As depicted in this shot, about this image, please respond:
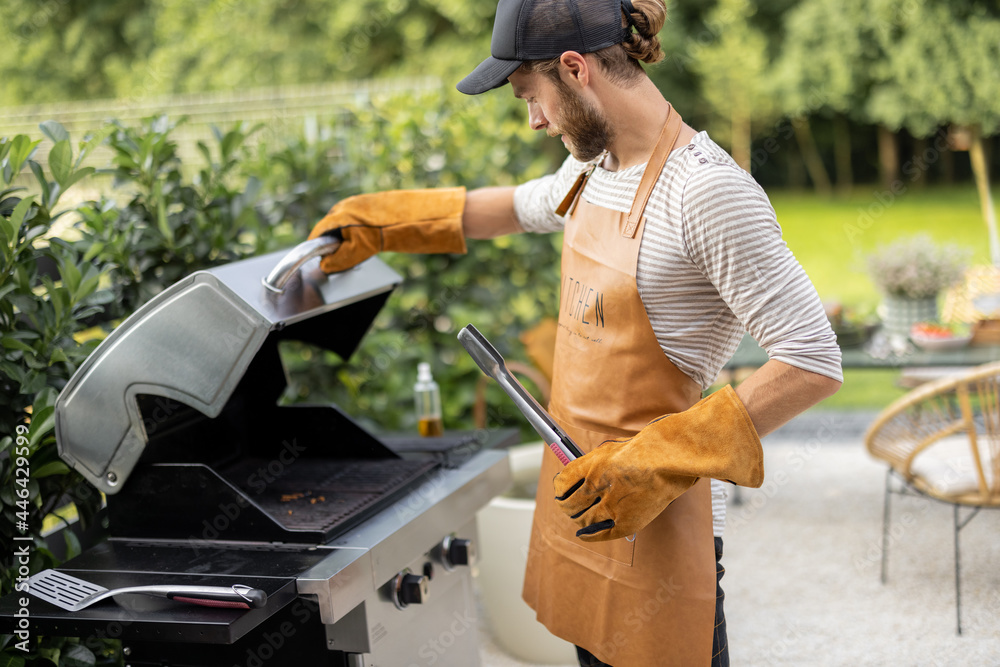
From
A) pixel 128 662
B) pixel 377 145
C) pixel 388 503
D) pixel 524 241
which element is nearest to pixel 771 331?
pixel 388 503

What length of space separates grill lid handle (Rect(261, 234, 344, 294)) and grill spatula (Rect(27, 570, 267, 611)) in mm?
538

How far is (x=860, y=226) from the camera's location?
477 inches

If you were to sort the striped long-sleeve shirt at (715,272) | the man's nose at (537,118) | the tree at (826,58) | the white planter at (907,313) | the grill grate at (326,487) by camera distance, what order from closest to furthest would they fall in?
1. the striped long-sleeve shirt at (715,272)
2. the man's nose at (537,118)
3. the grill grate at (326,487)
4. the white planter at (907,313)
5. the tree at (826,58)

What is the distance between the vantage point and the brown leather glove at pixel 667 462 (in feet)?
4.19

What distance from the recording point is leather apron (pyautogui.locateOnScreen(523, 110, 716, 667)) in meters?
1.44

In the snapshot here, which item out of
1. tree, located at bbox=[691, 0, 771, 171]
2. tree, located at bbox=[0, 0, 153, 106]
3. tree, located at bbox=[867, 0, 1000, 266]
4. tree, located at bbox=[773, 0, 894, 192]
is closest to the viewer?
tree, located at bbox=[867, 0, 1000, 266]

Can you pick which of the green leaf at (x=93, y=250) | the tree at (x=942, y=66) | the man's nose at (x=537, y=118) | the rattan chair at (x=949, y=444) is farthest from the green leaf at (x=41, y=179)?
the tree at (x=942, y=66)

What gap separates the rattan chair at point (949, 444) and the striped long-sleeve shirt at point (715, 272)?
5.38ft

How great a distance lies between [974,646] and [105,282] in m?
2.93

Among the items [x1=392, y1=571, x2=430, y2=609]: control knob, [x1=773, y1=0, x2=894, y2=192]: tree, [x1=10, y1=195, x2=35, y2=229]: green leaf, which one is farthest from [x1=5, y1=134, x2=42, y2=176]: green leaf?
[x1=773, y1=0, x2=894, y2=192]: tree

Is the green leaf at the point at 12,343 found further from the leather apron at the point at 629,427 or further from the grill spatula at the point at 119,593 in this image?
the leather apron at the point at 629,427

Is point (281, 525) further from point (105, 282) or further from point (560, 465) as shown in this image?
point (105, 282)

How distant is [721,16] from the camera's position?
38.7ft

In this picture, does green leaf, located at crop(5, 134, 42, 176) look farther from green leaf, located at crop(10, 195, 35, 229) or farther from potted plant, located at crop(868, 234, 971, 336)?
potted plant, located at crop(868, 234, 971, 336)
